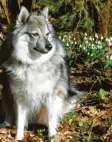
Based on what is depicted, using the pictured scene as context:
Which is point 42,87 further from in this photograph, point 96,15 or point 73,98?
point 96,15

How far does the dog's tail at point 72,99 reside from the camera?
658 cm

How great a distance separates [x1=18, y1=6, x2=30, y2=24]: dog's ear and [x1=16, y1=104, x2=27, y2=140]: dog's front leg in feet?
4.06

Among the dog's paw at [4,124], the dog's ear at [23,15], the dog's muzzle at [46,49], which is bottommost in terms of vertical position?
the dog's paw at [4,124]

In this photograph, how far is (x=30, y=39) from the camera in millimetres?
5512

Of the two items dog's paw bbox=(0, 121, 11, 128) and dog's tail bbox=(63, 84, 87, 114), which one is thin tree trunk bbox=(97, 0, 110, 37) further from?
dog's paw bbox=(0, 121, 11, 128)

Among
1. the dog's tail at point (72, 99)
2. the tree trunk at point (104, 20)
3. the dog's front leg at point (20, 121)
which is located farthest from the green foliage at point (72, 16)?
the dog's front leg at point (20, 121)

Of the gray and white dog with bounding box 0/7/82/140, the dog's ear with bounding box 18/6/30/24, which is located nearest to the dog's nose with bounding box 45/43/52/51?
the gray and white dog with bounding box 0/7/82/140

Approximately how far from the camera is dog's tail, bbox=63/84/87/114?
658 cm

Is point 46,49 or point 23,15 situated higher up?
point 23,15

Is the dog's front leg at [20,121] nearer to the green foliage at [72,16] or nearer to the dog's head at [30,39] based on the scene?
the dog's head at [30,39]

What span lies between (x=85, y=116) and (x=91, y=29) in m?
→ 5.36

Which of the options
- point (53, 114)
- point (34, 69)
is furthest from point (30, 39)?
point (53, 114)

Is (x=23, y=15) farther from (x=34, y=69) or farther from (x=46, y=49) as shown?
(x=34, y=69)

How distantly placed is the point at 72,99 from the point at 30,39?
1572 millimetres
